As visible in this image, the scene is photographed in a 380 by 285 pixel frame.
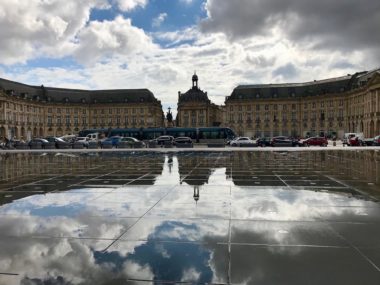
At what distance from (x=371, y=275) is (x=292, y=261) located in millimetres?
1078

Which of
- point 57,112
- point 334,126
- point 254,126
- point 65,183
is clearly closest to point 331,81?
point 334,126

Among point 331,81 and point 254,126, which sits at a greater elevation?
point 331,81

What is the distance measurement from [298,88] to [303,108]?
25.7 ft

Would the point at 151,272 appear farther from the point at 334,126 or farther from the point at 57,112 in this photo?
the point at 57,112

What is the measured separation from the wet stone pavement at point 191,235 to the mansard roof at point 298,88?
375 ft

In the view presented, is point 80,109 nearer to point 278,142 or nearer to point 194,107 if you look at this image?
point 194,107

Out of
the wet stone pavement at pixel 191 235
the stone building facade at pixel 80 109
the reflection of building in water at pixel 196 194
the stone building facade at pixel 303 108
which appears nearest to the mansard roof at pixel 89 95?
A: the stone building facade at pixel 80 109

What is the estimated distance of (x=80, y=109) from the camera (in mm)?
143375

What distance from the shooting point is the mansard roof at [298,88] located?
120 m

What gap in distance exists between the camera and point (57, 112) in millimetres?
138750

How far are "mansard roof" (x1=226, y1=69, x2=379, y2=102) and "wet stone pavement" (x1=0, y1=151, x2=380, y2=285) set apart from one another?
375 ft

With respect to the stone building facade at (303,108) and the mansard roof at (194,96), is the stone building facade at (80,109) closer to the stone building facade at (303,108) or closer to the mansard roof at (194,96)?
Answer: the mansard roof at (194,96)

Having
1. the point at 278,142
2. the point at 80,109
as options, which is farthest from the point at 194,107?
the point at 278,142

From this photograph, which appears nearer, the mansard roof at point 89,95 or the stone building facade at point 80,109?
the stone building facade at point 80,109
